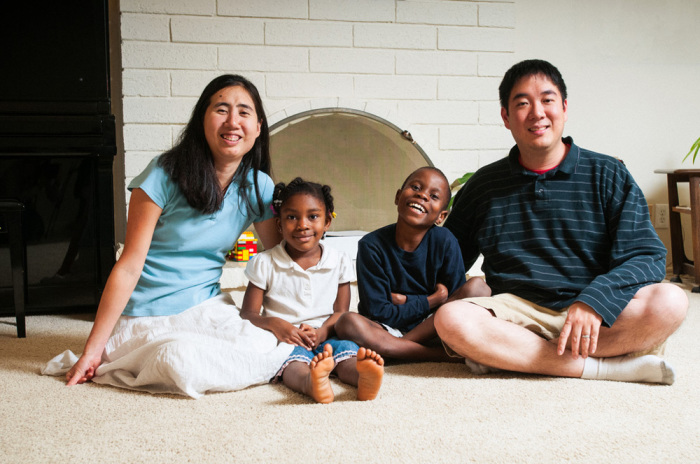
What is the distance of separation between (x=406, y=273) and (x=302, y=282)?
9.9 inches

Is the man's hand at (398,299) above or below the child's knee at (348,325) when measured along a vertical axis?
above

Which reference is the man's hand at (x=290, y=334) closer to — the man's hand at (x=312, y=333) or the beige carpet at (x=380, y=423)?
the man's hand at (x=312, y=333)

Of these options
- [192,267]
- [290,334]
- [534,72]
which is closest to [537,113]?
[534,72]

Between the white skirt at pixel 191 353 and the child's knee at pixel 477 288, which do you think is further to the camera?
the child's knee at pixel 477 288

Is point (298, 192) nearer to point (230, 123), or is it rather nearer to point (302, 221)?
point (302, 221)

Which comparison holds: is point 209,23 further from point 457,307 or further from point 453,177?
point 457,307

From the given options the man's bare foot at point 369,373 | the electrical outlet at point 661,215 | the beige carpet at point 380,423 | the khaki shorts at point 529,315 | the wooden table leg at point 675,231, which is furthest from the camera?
the electrical outlet at point 661,215

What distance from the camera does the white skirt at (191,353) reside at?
4.19 ft

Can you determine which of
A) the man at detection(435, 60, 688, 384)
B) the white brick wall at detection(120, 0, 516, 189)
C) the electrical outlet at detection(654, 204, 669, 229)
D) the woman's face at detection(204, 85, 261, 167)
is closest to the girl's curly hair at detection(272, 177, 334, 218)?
the woman's face at detection(204, 85, 261, 167)

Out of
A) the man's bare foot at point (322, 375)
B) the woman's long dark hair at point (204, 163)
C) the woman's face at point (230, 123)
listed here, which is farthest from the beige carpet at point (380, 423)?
the woman's face at point (230, 123)

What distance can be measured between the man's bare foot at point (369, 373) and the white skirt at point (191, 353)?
0.22 metres

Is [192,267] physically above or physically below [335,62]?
below

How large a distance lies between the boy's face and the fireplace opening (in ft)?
4.07

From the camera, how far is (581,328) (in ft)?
4.22
